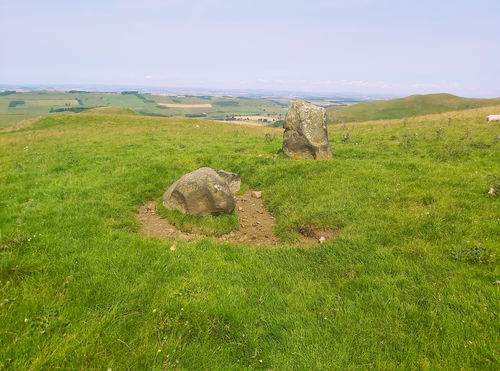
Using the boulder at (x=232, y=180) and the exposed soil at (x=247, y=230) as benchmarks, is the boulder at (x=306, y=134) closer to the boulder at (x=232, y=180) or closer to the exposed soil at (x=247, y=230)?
the boulder at (x=232, y=180)

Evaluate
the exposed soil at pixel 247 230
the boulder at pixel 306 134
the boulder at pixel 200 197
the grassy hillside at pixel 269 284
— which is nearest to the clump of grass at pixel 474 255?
the grassy hillside at pixel 269 284

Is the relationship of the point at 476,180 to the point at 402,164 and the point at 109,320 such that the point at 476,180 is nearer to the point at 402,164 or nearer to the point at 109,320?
the point at 402,164

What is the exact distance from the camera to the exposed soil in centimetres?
1009

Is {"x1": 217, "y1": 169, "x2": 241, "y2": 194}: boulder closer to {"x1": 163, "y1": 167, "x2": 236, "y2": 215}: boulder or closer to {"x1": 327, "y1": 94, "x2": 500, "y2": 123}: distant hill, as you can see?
{"x1": 163, "y1": 167, "x2": 236, "y2": 215}: boulder

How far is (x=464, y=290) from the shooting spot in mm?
6379

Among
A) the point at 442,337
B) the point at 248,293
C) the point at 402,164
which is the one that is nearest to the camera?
the point at 442,337

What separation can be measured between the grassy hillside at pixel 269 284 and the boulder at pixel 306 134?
6255mm

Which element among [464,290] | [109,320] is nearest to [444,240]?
[464,290]

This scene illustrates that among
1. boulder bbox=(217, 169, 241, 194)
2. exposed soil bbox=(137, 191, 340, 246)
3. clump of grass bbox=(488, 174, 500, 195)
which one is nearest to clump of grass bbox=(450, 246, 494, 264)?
Answer: exposed soil bbox=(137, 191, 340, 246)

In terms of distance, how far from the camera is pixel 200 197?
1149 cm

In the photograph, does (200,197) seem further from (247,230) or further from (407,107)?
(407,107)

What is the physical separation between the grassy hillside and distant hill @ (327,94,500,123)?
136 meters

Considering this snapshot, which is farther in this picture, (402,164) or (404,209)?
(402,164)

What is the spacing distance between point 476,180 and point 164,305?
13.4 m
